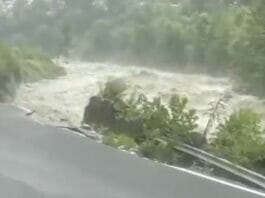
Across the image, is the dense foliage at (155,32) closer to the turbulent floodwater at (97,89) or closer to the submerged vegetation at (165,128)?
the turbulent floodwater at (97,89)

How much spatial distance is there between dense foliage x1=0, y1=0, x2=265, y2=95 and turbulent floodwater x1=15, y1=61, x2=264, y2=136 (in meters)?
0.12

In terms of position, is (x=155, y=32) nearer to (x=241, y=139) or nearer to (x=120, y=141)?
(x=120, y=141)

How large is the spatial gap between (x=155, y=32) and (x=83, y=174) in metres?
2.17

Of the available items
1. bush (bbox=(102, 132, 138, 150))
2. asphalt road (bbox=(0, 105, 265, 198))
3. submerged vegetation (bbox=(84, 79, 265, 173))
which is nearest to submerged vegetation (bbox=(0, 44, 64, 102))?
submerged vegetation (bbox=(84, 79, 265, 173))

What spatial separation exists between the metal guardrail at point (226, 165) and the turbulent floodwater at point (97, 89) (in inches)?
21.0

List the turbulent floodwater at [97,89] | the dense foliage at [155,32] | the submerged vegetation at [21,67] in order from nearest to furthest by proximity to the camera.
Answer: the dense foliage at [155,32], the turbulent floodwater at [97,89], the submerged vegetation at [21,67]

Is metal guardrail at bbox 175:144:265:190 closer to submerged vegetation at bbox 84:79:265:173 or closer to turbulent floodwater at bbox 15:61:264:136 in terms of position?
submerged vegetation at bbox 84:79:265:173

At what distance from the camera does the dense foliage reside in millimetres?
5867

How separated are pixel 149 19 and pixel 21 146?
193cm

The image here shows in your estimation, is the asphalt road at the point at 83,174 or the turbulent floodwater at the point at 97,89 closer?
the asphalt road at the point at 83,174

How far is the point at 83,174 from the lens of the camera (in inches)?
184

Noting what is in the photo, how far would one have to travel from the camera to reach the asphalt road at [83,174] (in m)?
4.34

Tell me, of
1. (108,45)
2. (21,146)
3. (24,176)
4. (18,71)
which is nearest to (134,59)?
(108,45)

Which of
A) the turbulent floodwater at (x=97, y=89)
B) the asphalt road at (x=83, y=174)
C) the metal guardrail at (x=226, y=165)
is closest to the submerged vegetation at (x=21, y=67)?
the turbulent floodwater at (x=97, y=89)
